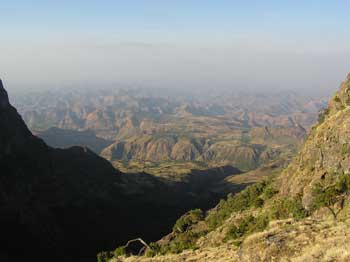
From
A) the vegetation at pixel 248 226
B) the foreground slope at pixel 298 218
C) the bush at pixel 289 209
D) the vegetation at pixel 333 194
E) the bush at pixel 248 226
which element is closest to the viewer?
the foreground slope at pixel 298 218

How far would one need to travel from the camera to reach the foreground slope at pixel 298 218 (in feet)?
133

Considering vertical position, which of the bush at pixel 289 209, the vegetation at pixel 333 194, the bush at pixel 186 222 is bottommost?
the bush at pixel 186 222

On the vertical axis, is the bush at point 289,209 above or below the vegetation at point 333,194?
below

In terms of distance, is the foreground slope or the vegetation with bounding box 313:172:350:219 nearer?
the foreground slope

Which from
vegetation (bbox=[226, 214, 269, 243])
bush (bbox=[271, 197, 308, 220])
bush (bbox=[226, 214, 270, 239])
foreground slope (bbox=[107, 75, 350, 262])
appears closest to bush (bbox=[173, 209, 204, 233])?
foreground slope (bbox=[107, 75, 350, 262])

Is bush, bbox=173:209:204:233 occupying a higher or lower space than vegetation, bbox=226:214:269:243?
lower

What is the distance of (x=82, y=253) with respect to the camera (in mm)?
177500

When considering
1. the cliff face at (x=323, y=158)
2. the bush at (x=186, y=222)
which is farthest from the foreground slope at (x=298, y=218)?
the bush at (x=186, y=222)

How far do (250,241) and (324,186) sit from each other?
35060mm

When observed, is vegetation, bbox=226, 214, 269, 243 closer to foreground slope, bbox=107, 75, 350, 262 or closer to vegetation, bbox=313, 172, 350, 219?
foreground slope, bbox=107, 75, 350, 262

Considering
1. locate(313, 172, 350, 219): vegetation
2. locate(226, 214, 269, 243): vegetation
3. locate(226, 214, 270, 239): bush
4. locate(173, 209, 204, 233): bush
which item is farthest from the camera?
locate(173, 209, 204, 233): bush

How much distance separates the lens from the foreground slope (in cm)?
4066

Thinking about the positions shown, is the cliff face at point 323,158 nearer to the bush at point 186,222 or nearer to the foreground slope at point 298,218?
the foreground slope at point 298,218

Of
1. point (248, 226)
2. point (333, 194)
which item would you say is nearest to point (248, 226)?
point (248, 226)
